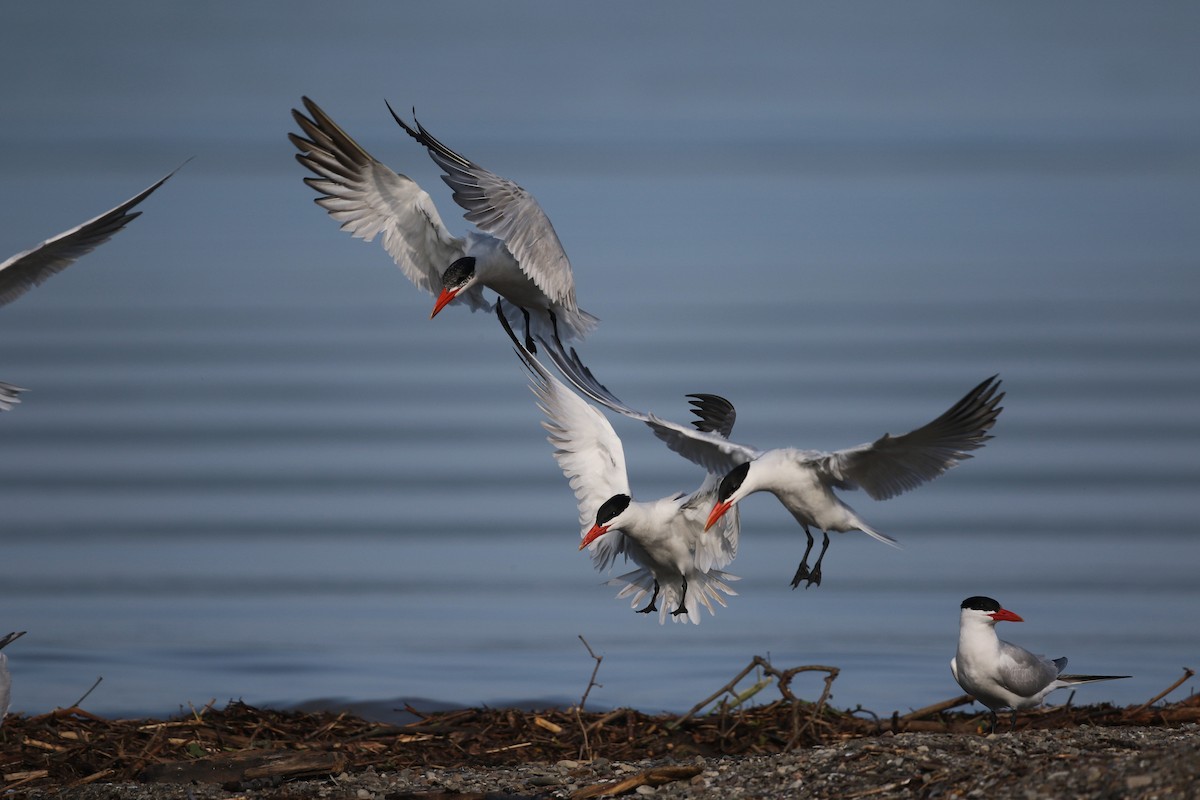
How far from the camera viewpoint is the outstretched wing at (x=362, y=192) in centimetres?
682

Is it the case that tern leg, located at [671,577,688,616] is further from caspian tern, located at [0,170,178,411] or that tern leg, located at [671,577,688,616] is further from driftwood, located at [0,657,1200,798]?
caspian tern, located at [0,170,178,411]

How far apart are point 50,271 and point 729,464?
10.7 feet

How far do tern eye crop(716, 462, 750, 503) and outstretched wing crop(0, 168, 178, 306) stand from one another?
2.95 m

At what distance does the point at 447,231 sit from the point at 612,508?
177cm

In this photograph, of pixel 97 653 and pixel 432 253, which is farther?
pixel 97 653

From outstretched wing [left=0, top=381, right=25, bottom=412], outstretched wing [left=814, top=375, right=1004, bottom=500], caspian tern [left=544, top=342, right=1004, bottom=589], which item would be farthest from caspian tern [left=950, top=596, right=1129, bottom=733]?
outstretched wing [left=0, top=381, right=25, bottom=412]

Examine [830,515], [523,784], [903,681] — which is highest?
[830,515]

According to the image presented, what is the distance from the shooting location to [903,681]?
7145 mm

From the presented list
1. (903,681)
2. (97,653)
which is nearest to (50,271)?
(97,653)

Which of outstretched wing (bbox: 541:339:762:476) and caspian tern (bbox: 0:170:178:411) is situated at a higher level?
caspian tern (bbox: 0:170:178:411)

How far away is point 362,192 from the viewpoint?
6.90 m

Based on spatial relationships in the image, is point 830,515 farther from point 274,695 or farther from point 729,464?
point 274,695

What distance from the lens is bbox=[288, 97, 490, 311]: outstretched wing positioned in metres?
6.82

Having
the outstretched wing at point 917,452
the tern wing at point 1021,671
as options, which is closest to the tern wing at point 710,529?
the outstretched wing at point 917,452
